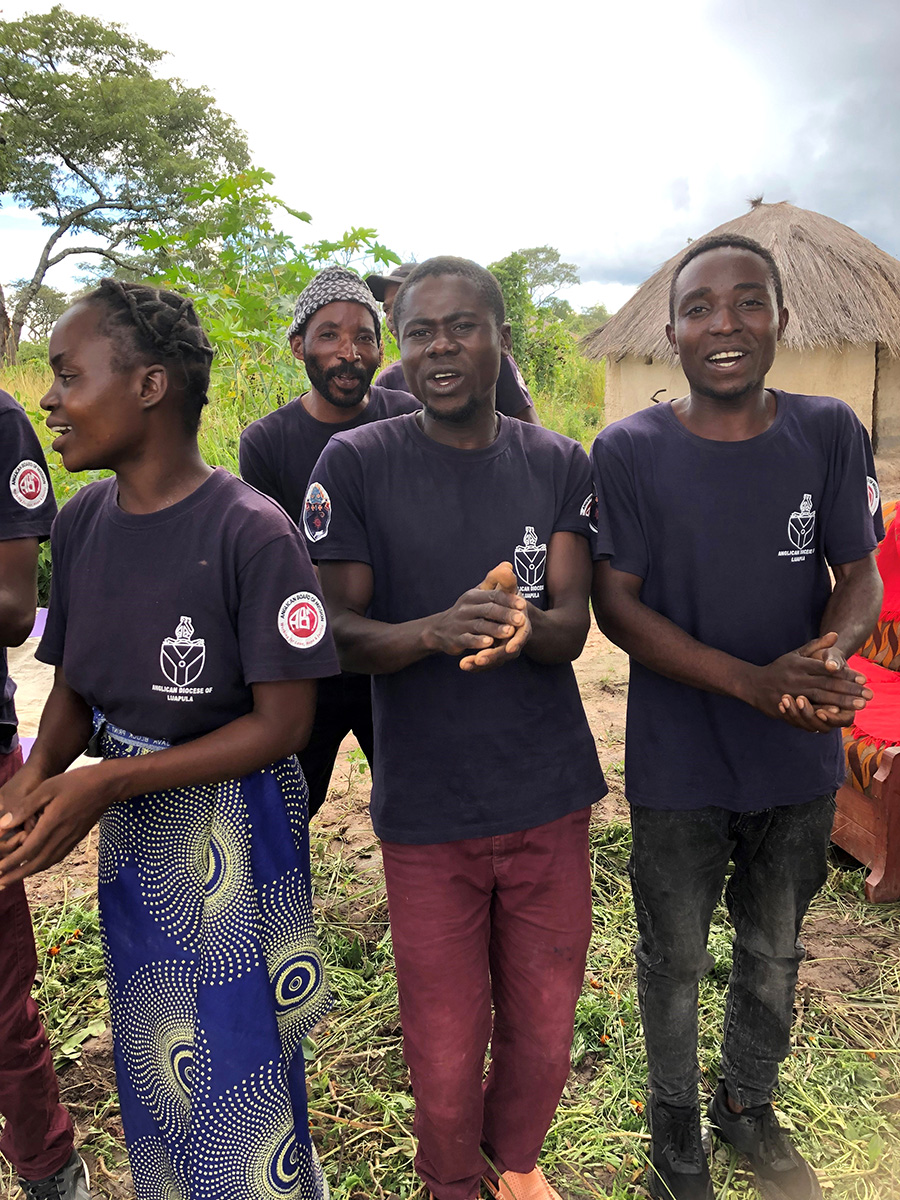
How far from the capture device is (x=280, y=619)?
150 centimetres

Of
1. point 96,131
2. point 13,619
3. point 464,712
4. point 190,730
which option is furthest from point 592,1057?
point 96,131

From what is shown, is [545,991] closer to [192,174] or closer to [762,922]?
[762,922]

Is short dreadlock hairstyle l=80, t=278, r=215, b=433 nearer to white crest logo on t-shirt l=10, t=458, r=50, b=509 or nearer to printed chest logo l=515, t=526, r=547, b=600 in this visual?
white crest logo on t-shirt l=10, t=458, r=50, b=509

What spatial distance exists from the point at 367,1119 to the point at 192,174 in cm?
1958

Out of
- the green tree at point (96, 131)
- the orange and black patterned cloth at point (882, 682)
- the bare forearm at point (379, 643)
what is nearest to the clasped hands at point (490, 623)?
the bare forearm at point (379, 643)

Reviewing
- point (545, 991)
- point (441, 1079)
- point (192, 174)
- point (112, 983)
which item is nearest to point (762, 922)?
point (545, 991)

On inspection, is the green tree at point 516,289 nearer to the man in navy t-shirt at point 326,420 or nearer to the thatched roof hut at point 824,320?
the thatched roof hut at point 824,320

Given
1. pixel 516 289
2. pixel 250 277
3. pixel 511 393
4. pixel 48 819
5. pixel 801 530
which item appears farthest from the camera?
pixel 516 289

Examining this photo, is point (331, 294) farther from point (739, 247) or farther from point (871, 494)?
point (871, 494)

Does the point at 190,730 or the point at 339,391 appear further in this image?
the point at 339,391

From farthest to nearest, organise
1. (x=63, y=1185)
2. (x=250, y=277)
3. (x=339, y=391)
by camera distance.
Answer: (x=250, y=277) < (x=339, y=391) < (x=63, y=1185)

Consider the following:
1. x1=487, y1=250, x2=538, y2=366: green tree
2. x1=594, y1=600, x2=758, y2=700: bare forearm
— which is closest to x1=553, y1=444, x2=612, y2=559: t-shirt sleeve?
x1=594, y1=600, x2=758, y2=700: bare forearm

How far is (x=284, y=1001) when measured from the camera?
159cm

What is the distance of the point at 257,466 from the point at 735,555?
145cm
